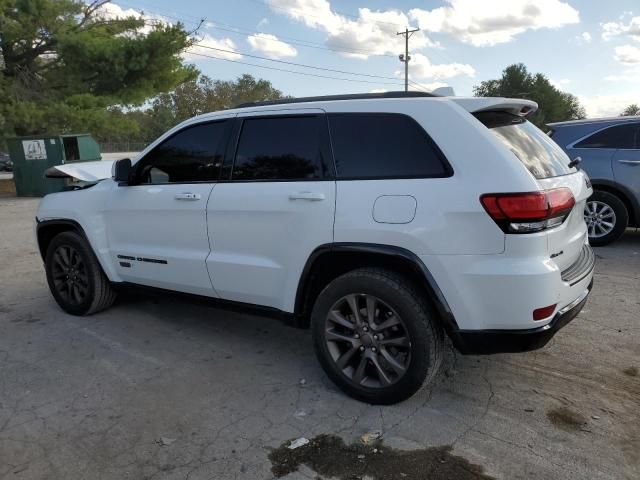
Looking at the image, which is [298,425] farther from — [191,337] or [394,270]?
[191,337]

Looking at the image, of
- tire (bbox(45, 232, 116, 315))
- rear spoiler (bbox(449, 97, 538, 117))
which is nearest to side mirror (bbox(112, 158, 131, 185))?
tire (bbox(45, 232, 116, 315))

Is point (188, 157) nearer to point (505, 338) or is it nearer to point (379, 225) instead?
point (379, 225)

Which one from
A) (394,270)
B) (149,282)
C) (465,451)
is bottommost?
(465,451)

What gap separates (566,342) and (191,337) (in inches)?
118

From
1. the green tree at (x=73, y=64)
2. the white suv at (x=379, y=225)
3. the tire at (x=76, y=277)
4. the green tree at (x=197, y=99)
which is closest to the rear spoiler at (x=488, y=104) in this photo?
the white suv at (x=379, y=225)

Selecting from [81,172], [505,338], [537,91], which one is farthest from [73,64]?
[537,91]

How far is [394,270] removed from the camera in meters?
3.05

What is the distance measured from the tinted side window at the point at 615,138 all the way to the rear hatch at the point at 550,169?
14.0ft

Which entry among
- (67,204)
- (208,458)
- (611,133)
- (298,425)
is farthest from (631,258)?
(67,204)

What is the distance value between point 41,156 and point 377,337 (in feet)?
53.1

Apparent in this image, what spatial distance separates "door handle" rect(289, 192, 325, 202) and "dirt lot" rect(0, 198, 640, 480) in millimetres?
1245

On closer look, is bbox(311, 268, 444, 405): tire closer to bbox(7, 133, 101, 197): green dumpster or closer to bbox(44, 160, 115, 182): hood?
bbox(44, 160, 115, 182): hood

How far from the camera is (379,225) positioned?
9.65 feet

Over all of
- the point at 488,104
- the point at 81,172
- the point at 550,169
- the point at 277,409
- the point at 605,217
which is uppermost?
the point at 488,104
